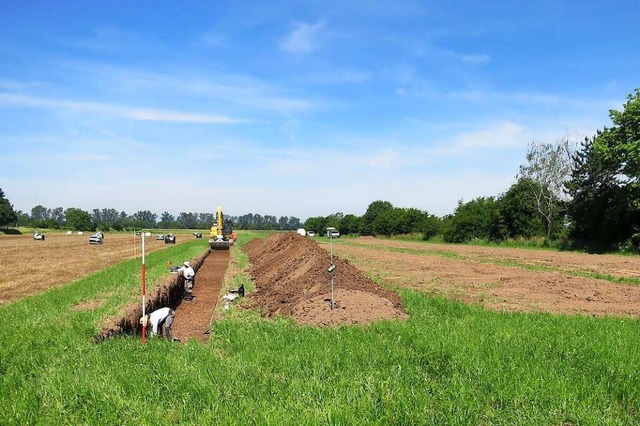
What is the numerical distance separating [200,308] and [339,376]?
442 inches

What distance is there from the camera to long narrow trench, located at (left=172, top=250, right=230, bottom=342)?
12.4 m

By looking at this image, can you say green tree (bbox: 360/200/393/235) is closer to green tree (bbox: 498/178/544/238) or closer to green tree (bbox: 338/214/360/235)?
green tree (bbox: 338/214/360/235)

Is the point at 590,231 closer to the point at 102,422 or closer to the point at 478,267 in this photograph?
the point at 478,267

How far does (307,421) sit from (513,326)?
19.3 feet

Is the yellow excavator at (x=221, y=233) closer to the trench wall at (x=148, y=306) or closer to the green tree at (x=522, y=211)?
the trench wall at (x=148, y=306)

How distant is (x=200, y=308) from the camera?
16734 mm

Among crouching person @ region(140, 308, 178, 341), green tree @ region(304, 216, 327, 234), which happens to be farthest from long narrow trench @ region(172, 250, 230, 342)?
green tree @ region(304, 216, 327, 234)

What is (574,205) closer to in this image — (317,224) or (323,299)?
(323,299)

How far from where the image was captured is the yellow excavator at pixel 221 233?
43.6 m

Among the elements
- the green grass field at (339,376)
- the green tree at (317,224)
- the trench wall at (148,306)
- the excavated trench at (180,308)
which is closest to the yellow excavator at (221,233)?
the excavated trench at (180,308)

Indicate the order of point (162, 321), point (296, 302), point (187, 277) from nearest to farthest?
point (162, 321)
point (296, 302)
point (187, 277)

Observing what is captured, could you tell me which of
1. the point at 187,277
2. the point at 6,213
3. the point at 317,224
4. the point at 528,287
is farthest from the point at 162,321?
the point at 317,224

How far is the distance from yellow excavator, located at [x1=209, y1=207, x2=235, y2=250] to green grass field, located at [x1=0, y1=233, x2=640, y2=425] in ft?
111

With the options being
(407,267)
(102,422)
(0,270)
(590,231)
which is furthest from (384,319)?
(590,231)
